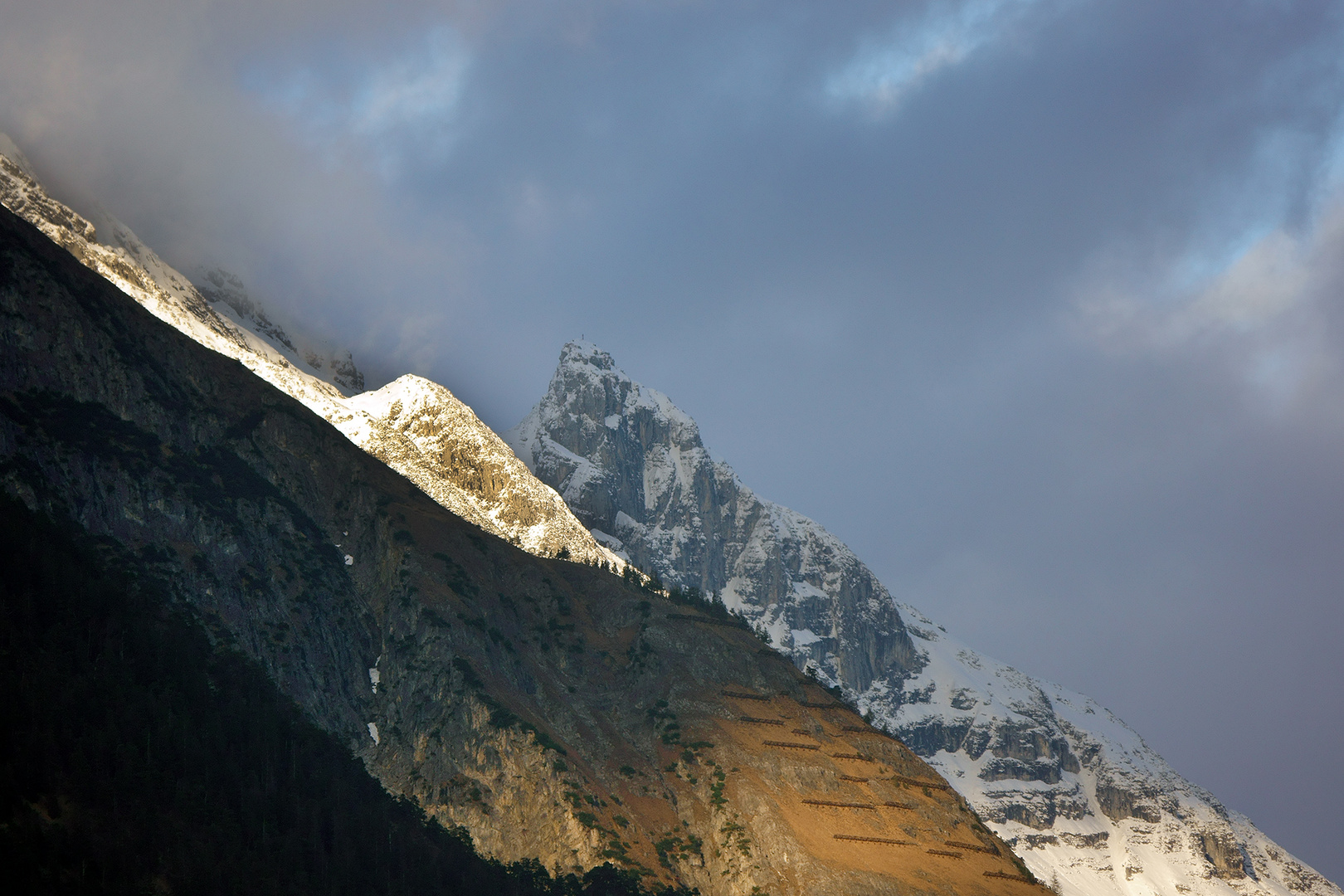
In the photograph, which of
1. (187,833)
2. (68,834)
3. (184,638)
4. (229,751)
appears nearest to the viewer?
(68,834)

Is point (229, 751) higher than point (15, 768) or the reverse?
higher

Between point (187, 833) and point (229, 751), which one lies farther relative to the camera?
point (229, 751)

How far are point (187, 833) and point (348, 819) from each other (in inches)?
1055

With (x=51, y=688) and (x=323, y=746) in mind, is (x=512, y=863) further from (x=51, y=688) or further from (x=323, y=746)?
(x=51, y=688)

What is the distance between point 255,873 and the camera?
6294 inches

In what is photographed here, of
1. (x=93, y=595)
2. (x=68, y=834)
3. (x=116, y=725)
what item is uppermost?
(x=93, y=595)

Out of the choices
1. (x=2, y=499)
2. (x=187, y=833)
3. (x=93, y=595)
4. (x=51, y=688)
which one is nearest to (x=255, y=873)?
(x=187, y=833)

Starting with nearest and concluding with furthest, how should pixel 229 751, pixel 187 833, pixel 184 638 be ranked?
pixel 187 833 → pixel 229 751 → pixel 184 638

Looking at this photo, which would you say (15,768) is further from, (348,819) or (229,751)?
(348,819)

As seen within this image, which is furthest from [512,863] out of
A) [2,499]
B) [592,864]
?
[2,499]

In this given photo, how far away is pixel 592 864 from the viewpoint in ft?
648

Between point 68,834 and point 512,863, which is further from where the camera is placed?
point 512,863

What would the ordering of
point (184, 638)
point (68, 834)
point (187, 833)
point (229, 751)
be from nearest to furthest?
1. point (68, 834)
2. point (187, 833)
3. point (229, 751)
4. point (184, 638)

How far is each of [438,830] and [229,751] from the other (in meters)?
34.0
